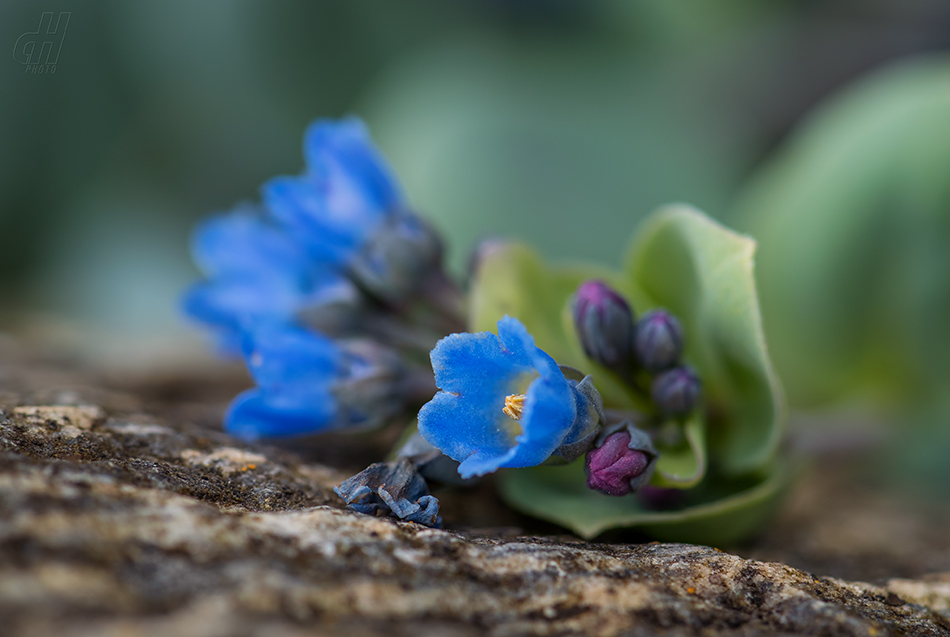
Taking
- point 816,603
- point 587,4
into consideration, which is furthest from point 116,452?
point 587,4

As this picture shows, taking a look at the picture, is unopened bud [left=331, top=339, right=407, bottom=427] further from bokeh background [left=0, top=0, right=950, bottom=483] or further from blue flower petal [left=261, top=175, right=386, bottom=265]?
bokeh background [left=0, top=0, right=950, bottom=483]

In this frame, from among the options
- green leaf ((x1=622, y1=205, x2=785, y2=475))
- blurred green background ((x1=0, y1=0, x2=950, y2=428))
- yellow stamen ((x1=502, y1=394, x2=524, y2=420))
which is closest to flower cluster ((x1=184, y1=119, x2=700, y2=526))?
yellow stamen ((x1=502, y1=394, x2=524, y2=420))

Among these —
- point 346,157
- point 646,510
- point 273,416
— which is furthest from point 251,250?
point 646,510

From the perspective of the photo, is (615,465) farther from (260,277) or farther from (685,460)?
(260,277)

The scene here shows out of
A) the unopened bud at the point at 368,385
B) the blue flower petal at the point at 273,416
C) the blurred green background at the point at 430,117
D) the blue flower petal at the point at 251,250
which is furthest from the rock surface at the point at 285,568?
the blurred green background at the point at 430,117

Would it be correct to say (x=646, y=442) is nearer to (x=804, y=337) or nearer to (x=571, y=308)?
(x=571, y=308)

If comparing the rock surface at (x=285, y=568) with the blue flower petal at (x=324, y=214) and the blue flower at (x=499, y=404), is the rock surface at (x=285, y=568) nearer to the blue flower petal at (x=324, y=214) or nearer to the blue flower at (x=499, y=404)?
the blue flower at (x=499, y=404)
